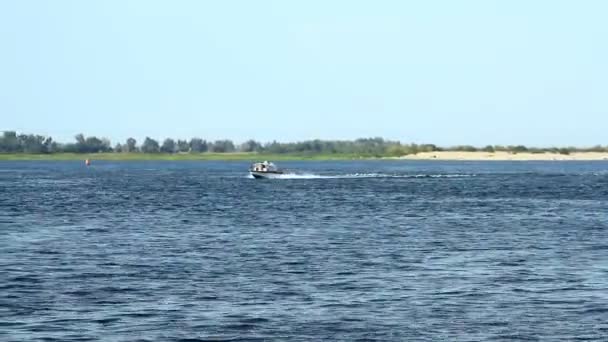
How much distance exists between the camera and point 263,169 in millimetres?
174375

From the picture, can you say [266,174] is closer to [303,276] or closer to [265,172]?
[265,172]

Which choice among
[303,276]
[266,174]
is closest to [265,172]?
[266,174]

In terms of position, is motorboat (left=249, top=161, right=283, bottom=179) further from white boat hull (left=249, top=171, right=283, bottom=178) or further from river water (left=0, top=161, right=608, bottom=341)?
river water (left=0, top=161, right=608, bottom=341)

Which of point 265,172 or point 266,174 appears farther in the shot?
point 265,172

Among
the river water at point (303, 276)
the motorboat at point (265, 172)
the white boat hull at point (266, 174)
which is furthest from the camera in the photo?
the motorboat at point (265, 172)

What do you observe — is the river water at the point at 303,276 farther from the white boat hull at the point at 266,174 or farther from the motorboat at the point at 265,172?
the motorboat at the point at 265,172

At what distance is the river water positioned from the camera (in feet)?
105

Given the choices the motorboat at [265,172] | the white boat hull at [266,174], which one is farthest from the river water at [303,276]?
the motorboat at [265,172]

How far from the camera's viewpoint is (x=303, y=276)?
42.7 m

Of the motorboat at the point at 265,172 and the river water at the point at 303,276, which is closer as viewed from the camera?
the river water at the point at 303,276

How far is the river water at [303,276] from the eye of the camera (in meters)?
32.0

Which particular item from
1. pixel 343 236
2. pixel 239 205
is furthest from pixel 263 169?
pixel 343 236

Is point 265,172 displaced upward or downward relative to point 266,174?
upward

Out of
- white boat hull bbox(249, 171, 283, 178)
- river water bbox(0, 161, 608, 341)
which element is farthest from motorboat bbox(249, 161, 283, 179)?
river water bbox(0, 161, 608, 341)
